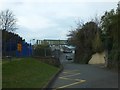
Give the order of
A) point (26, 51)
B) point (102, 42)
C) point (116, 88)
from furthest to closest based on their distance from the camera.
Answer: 1. point (102, 42)
2. point (26, 51)
3. point (116, 88)

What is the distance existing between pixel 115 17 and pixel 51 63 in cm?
1255

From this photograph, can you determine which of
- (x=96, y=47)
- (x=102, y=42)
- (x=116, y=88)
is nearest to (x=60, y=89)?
(x=116, y=88)

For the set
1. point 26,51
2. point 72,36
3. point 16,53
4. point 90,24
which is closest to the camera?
point 16,53

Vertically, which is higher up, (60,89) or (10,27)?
(10,27)

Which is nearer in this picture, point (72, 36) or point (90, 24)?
point (90, 24)

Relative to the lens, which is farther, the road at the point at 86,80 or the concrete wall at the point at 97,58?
the concrete wall at the point at 97,58

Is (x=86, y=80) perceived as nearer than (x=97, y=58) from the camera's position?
Yes

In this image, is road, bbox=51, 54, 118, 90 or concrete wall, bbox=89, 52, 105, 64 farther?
concrete wall, bbox=89, 52, 105, 64

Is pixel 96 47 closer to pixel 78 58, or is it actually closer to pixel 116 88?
pixel 78 58

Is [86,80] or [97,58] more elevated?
[97,58]

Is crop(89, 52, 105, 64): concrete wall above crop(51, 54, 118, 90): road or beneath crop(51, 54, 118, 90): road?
above

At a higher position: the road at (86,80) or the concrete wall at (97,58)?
the concrete wall at (97,58)

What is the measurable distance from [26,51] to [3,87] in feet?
94.9

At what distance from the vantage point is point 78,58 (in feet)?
234
